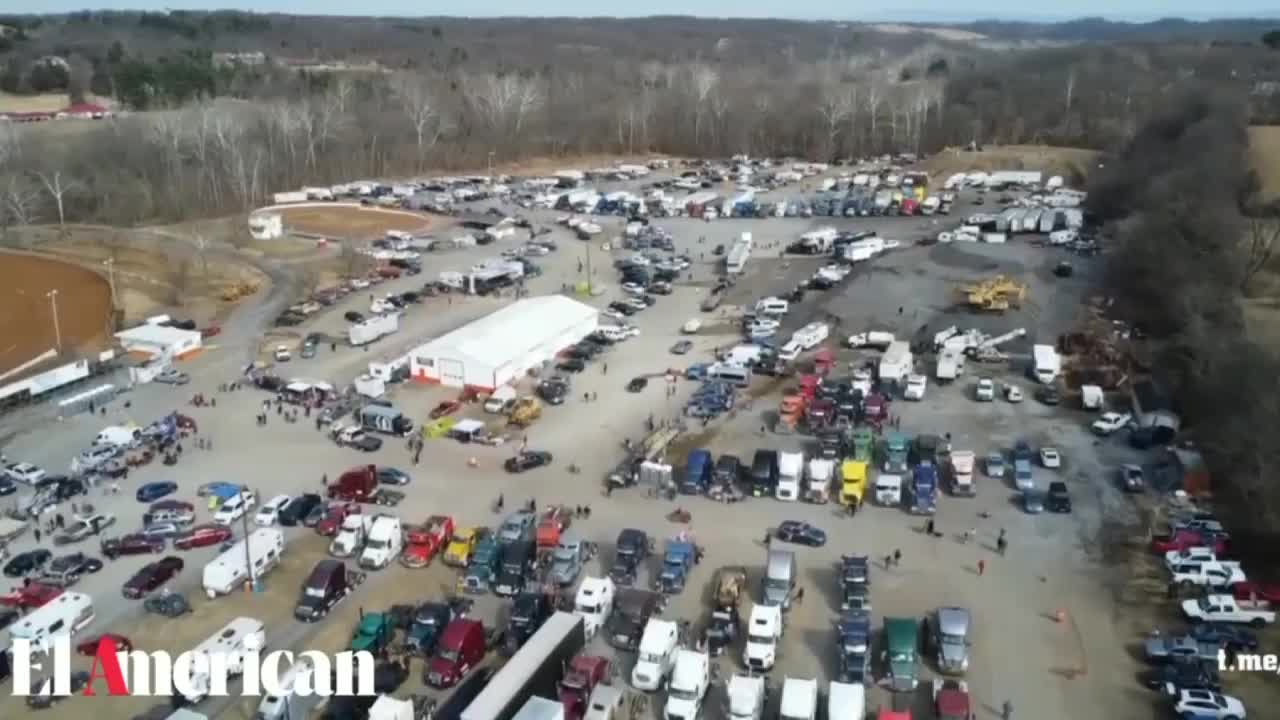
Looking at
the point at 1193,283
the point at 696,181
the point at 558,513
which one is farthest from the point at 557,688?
the point at 696,181

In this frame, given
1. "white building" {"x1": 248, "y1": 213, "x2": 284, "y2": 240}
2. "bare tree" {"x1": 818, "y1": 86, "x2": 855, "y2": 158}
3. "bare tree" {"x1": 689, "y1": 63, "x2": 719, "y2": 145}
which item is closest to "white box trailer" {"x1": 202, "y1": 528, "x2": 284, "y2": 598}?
"white building" {"x1": 248, "y1": 213, "x2": 284, "y2": 240}

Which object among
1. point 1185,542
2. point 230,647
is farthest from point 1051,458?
point 230,647

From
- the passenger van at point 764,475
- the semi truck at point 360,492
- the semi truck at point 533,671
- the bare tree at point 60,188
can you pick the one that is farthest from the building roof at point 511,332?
the bare tree at point 60,188

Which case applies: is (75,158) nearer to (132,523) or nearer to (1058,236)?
(132,523)

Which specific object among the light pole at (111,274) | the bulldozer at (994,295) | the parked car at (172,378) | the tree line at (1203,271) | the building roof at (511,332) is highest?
the tree line at (1203,271)

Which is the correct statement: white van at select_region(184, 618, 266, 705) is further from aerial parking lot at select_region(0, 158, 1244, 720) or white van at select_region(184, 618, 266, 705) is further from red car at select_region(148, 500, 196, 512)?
red car at select_region(148, 500, 196, 512)

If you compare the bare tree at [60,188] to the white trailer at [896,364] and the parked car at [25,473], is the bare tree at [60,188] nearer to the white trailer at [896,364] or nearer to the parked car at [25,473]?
the parked car at [25,473]
